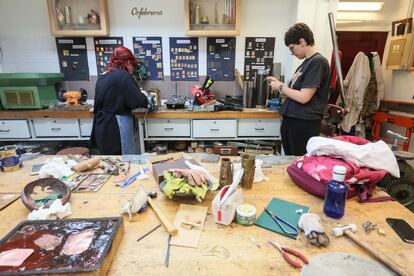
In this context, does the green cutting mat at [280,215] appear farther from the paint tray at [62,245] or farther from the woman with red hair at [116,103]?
the woman with red hair at [116,103]

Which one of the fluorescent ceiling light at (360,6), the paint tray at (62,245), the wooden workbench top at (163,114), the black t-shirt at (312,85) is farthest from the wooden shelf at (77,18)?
the fluorescent ceiling light at (360,6)

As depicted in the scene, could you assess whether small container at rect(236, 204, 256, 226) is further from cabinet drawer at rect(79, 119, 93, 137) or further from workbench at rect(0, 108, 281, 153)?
cabinet drawer at rect(79, 119, 93, 137)

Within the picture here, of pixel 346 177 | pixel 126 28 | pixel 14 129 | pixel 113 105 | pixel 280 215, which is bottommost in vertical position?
pixel 14 129

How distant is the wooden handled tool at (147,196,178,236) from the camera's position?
0.83 m

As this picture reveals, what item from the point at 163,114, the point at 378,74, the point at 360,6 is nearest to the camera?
the point at 163,114

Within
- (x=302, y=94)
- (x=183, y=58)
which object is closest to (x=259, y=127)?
(x=302, y=94)

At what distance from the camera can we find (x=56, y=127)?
275cm

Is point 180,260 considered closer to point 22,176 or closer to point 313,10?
point 22,176

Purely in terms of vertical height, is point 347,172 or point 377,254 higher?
point 347,172

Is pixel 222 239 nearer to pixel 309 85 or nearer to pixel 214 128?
pixel 309 85

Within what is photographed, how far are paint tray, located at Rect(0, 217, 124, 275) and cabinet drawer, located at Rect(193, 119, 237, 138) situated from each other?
2000mm

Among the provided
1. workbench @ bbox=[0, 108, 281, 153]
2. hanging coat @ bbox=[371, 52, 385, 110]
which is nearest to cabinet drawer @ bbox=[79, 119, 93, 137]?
workbench @ bbox=[0, 108, 281, 153]

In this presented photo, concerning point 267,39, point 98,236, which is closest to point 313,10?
Result: point 267,39

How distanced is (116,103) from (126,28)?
55.5 inches
